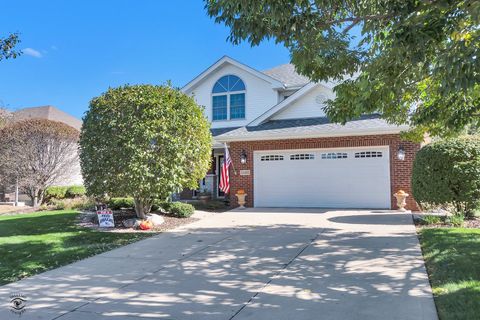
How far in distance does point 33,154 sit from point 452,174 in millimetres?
18731

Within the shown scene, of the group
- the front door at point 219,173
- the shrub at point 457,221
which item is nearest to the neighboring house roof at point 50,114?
the front door at point 219,173

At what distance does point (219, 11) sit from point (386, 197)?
35.8ft

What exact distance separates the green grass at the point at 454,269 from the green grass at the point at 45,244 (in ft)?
20.4

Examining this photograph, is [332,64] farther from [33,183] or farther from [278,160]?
[33,183]

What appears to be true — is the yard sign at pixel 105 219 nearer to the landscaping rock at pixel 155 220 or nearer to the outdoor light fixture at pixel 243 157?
the landscaping rock at pixel 155 220

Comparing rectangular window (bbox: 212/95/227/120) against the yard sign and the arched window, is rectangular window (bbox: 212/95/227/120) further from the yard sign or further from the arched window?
the yard sign

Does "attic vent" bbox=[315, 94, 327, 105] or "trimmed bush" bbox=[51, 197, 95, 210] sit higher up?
"attic vent" bbox=[315, 94, 327, 105]

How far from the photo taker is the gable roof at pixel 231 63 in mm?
18672

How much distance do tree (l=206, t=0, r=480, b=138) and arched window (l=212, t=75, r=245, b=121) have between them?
1176cm

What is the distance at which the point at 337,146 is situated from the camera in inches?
591

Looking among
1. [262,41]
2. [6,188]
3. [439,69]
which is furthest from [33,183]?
[439,69]

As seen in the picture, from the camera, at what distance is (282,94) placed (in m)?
19.3

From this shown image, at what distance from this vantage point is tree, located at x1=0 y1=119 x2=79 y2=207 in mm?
19766

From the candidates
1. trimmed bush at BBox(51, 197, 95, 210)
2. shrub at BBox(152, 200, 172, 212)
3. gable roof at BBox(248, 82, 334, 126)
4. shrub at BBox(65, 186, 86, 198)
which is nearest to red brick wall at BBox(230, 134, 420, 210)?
gable roof at BBox(248, 82, 334, 126)
